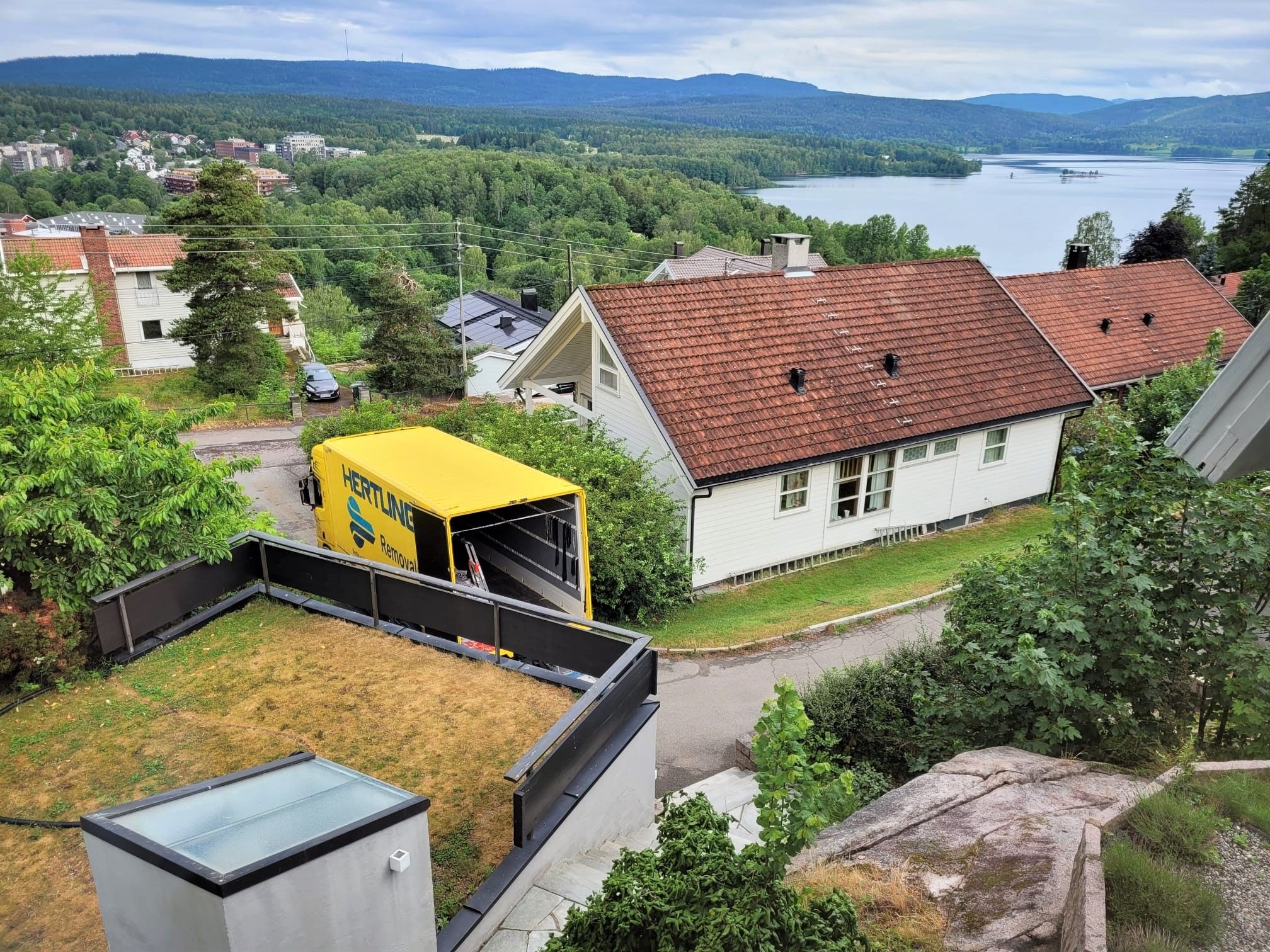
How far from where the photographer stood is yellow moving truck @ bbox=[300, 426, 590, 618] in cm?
1259

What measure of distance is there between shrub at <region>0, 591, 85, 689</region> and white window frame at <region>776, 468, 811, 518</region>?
41.0 ft

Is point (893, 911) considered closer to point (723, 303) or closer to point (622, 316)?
point (622, 316)

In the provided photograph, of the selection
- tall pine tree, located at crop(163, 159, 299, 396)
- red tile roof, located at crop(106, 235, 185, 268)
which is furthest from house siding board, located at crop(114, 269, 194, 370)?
tall pine tree, located at crop(163, 159, 299, 396)

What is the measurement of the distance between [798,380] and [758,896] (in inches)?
606

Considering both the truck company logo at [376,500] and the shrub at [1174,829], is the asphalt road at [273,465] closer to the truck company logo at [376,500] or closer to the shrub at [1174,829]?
the truck company logo at [376,500]

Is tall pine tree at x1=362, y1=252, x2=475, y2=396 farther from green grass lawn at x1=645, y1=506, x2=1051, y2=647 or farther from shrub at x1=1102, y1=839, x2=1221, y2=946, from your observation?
shrub at x1=1102, y1=839, x2=1221, y2=946

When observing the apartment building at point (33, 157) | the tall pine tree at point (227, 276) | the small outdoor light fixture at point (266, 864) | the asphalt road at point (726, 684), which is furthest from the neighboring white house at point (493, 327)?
the apartment building at point (33, 157)

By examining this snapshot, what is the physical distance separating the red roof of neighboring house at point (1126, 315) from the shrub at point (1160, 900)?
22100 millimetres

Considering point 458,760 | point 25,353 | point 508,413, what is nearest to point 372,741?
point 458,760

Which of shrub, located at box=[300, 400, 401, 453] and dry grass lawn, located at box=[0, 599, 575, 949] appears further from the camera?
shrub, located at box=[300, 400, 401, 453]

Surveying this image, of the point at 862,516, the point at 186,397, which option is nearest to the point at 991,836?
the point at 862,516

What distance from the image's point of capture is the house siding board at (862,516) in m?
17.9

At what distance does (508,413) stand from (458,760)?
539 inches

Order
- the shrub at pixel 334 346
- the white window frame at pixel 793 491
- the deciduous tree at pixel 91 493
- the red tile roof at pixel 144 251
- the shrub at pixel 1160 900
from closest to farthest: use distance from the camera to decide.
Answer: the shrub at pixel 1160 900, the deciduous tree at pixel 91 493, the white window frame at pixel 793 491, the red tile roof at pixel 144 251, the shrub at pixel 334 346
